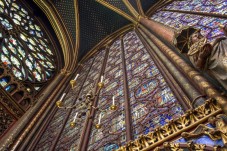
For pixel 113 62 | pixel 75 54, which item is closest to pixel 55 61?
pixel 75 54

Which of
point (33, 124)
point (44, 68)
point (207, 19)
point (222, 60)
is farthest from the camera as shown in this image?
point (44, 68)

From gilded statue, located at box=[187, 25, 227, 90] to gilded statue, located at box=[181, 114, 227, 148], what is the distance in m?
0.37

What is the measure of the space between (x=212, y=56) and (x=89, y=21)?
408 inches

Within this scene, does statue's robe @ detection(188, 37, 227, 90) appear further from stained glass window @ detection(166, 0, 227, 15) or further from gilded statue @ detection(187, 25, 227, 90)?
stained glass window @ detection(166, 0, 227, 15)

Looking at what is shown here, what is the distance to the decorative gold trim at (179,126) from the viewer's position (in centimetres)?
271

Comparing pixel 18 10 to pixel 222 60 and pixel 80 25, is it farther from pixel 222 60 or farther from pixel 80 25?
pixel 222 60

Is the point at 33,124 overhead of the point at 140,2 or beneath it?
beneath

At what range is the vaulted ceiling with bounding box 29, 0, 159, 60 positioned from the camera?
12.5 metres

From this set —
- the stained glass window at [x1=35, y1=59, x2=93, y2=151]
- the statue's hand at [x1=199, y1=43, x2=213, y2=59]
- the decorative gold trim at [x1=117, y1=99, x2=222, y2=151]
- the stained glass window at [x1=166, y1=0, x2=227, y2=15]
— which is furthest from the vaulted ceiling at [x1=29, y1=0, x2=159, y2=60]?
the decorative gold trim at [x1=117, y1=99, x2=222, y2=151]

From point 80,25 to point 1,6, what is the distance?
372 centimetres

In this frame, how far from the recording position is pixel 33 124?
6.93m

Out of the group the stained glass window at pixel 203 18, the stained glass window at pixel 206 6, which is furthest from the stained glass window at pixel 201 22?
the stained glass window at pixel 206 6

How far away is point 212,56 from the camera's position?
2924 mm

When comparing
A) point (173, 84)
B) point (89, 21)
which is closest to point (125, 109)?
point (173, 84)
